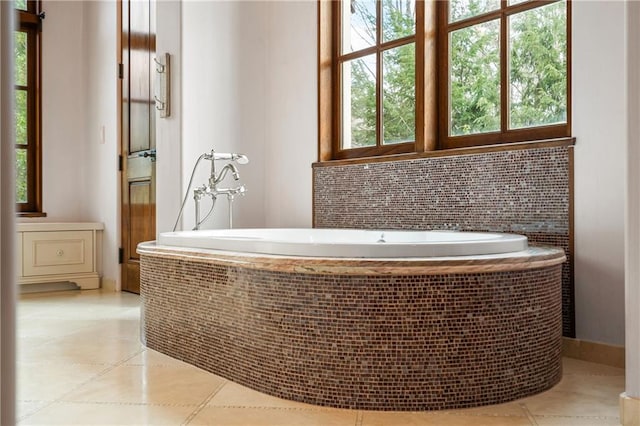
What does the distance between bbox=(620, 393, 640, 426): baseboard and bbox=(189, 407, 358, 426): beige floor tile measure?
75 cm

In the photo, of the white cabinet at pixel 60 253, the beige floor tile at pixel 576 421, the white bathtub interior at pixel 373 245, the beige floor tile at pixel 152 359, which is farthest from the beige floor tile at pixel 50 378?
Result: the white cabinet at pixel 60 253

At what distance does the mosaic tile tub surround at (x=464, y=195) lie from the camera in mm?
2562

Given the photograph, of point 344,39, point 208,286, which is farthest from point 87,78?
point 208,286

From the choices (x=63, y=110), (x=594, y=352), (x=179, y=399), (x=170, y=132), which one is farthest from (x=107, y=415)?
(x=63, y=110)

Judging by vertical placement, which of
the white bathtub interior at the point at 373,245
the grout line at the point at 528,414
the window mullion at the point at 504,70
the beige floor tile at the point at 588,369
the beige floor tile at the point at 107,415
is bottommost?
the beige floor tile at the point at 107,415

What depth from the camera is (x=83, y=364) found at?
246 cm

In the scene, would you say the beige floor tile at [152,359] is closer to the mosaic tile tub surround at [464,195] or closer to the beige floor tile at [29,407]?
the beige floor tile at [29,407]

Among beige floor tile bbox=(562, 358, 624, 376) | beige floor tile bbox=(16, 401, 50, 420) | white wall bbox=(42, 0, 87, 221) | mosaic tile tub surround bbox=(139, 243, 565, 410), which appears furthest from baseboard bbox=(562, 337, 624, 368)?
white wall bbox=(42, 0, 87, 221)

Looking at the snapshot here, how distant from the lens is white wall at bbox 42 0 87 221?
15.9 ft

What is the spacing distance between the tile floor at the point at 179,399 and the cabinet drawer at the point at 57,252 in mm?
1765

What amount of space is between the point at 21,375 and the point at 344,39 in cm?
251

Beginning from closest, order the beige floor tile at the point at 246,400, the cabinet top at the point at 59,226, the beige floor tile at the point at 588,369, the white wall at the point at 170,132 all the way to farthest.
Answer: the beige floor tile at the point at 246,400, the beige floor tile at the point at 588,369, the white wall at the point at 170,132, the cabinet top at the point at 59,226

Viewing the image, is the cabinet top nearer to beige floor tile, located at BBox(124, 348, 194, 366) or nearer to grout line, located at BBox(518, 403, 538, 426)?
beige floor tile, located at BBox(124, 348, 194, 366)

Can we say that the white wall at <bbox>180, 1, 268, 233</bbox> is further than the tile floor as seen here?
Yes
